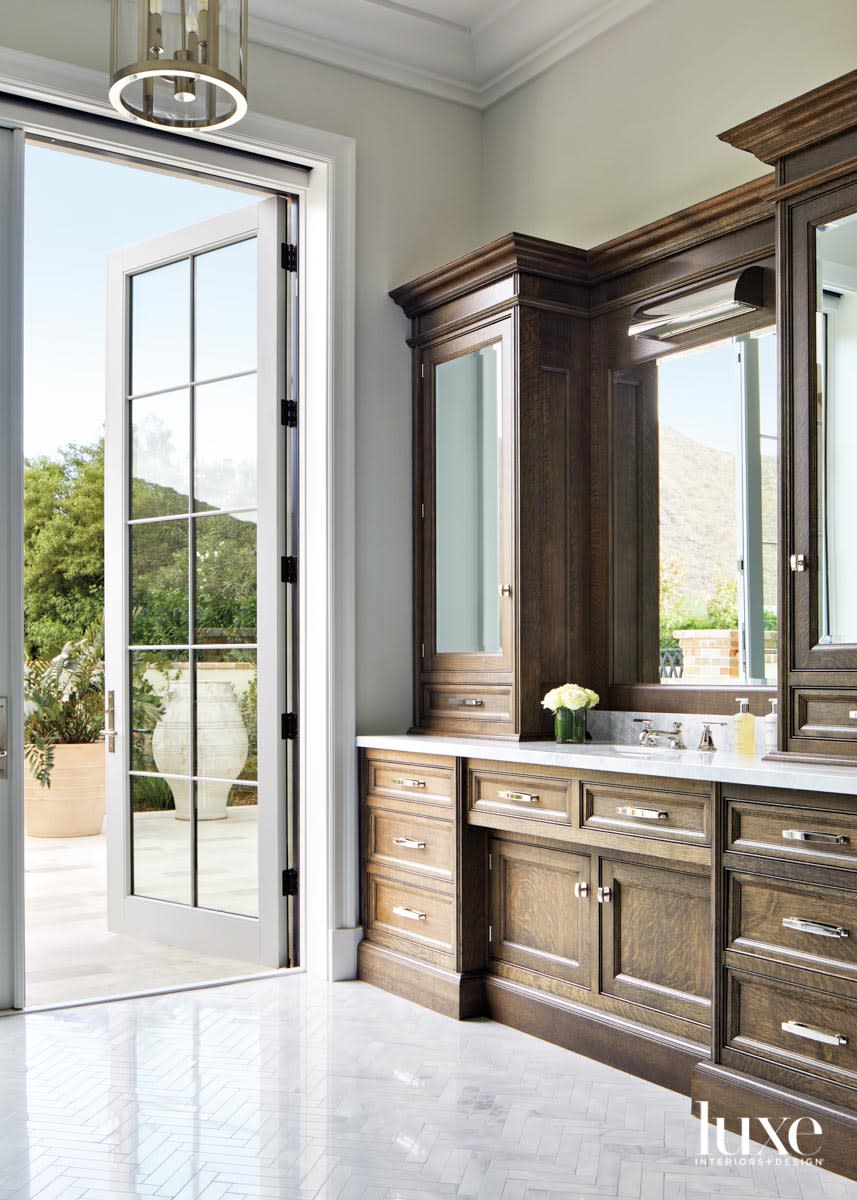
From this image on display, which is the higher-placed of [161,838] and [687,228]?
[687,228]

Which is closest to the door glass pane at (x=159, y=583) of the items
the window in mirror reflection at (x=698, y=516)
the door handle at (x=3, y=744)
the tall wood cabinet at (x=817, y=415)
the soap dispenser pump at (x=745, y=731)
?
the door handle at (x=3, y=744)

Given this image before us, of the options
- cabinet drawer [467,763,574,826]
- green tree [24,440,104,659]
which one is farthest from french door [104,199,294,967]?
green tree [24,440,104,659]

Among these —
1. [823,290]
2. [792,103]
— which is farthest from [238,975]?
[792,103]

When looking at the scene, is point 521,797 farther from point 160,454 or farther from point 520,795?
point 160,454

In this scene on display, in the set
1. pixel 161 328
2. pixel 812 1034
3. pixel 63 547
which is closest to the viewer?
pixel 812 1034

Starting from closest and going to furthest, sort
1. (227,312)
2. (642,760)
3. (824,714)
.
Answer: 1. (824,714)
2. (642,760)
3. (227,312)

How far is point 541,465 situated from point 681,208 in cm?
94

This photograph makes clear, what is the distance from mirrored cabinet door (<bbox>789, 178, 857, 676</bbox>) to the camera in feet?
9.10

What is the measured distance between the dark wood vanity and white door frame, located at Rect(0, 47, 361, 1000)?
104mm

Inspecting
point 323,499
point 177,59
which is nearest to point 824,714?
point 323,499

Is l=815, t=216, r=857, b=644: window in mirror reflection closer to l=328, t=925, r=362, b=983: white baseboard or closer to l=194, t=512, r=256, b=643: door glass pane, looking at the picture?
l=328, t=925, r=362, b=983: white baseboard

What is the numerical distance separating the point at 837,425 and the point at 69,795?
6.36 metres

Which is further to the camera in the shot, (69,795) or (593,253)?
(69,795)

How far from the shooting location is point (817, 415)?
2.83m
